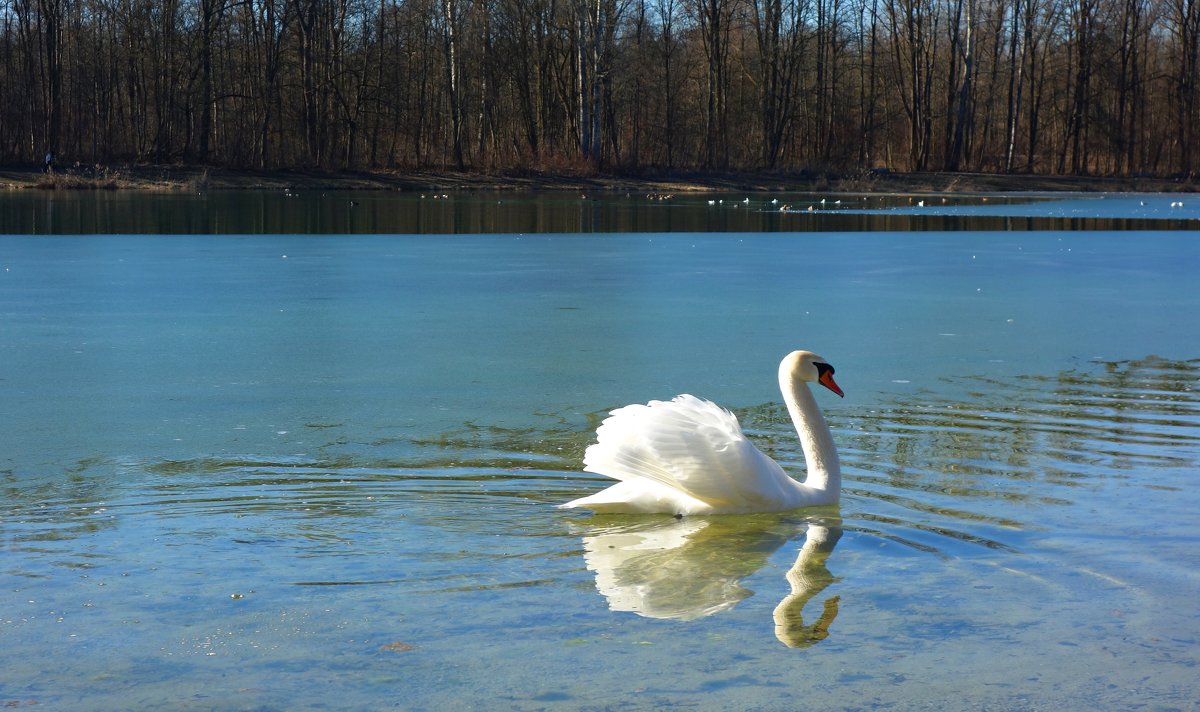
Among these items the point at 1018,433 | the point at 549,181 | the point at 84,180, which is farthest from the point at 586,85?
the point at 1018,433

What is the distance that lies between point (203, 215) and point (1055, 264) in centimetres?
1458

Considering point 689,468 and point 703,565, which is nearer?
point 703,565

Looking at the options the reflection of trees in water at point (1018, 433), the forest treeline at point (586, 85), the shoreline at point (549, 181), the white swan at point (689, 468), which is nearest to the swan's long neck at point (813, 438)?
the white swan at point (689, 468)

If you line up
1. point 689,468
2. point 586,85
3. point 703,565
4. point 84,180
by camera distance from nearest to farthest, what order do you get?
point 703,565, point 689,468, point 84,180, point 586,85

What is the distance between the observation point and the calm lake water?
3.29 meters

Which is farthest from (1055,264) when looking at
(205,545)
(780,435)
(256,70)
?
(256,70)

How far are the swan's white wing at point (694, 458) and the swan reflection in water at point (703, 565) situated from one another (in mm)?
120

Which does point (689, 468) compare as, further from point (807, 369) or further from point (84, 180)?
point (84, 180)

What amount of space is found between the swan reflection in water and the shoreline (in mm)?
32813

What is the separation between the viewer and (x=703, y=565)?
428cm

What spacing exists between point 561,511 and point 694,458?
52cm

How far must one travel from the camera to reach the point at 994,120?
5419cm

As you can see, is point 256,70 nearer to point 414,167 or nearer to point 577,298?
point 414,167

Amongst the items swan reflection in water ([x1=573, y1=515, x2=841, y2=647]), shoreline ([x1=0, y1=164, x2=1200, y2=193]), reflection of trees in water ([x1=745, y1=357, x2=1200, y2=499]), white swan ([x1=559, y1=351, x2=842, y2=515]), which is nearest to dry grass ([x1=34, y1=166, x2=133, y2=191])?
shoreline ([x1=0, y1=164, x2=1200, y2=193])
